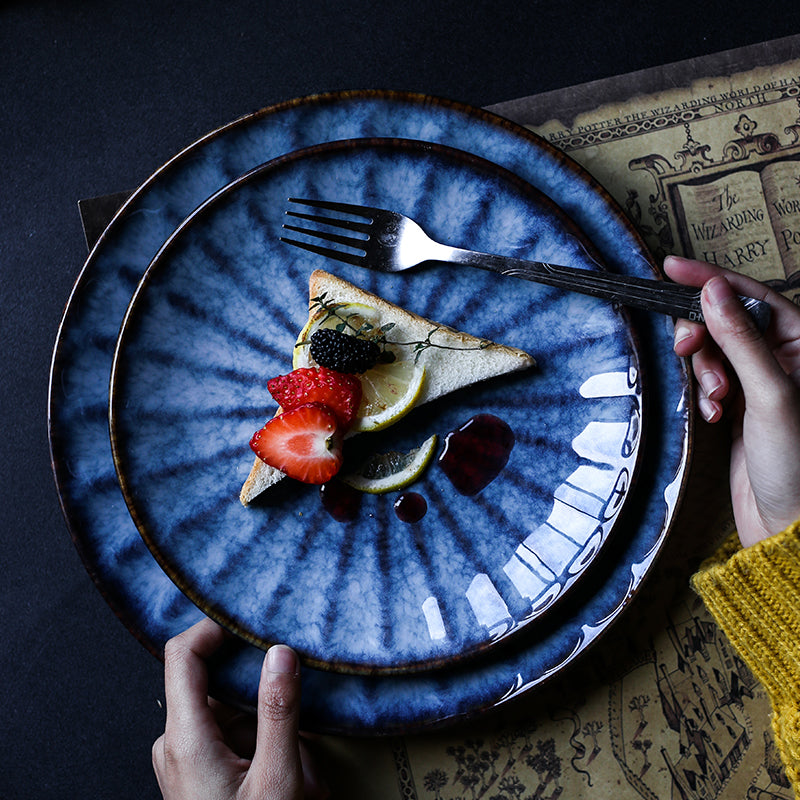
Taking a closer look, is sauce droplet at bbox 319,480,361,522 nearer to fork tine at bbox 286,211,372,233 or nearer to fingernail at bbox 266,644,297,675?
fingernail at bbox 266,644,297,675

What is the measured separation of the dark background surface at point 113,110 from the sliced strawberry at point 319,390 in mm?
657

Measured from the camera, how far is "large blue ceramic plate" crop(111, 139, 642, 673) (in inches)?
46.3

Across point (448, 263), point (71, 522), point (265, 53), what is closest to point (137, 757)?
point (71, 522)

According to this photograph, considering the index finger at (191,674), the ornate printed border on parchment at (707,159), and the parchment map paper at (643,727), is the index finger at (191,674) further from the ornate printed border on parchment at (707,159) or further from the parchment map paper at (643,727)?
the ornate printed border on parchment at (707,159)

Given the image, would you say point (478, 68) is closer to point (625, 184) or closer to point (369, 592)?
point (625, 184)

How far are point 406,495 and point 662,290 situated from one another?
1.86 feet

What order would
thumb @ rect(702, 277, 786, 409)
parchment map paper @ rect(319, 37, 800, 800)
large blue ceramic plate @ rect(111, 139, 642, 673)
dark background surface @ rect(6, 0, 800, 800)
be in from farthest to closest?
dark background surface @ rect(6, 0, 800, 800), parchment map paper @ rect(319, 37, 800, 800), large blue ceramic plate @ rect(111, 139, 642, 673), thumb @ rect(702, 277, 786, 409)

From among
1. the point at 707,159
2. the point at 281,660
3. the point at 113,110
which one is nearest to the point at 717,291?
the point at 707,159

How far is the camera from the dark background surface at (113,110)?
57.2 inches

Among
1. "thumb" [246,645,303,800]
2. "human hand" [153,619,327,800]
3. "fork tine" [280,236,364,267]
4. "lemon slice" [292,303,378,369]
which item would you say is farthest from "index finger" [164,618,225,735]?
"fork tine" [280,236,364,267]

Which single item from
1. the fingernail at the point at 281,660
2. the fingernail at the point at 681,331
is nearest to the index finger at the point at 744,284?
the fingernail at the point at 681,331

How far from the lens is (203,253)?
125cm

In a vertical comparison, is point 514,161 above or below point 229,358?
above

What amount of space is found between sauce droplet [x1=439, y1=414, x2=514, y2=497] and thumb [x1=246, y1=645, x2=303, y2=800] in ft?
1.42
